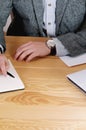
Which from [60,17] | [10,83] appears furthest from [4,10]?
A: [10,83]

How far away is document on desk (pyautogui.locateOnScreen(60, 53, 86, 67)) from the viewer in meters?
1.06

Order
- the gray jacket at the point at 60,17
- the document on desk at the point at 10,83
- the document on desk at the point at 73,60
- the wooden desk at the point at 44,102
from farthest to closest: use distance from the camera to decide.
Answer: the gray jacket at the point at 60,17 → the document on desk at the point at 73,60 → the document on desk at the point at 10,83 → the wooden desk at the point at 44,102

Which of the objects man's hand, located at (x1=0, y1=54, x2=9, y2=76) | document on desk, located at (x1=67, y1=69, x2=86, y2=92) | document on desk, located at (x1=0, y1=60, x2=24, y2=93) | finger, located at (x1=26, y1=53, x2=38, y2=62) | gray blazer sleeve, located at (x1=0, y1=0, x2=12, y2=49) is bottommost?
document on desk, located at (x1=67, y1=69, x2=86, y2=92)

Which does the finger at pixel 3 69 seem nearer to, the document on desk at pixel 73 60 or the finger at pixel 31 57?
the finger at pixel 31 57

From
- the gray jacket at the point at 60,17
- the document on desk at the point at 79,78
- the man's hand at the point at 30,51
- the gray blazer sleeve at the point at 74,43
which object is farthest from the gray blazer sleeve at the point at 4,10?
the document on desk at the point at 79,78

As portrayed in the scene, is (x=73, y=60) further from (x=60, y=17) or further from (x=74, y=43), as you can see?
(x=60, y=17)

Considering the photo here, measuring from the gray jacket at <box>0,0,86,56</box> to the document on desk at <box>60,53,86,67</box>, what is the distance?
0.04 metres

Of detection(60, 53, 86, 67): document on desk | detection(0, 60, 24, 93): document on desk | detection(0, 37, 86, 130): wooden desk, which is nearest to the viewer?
detection(0, 37, 86, 130): wooden desk

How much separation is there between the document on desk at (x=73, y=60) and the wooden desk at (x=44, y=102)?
24 millimetres

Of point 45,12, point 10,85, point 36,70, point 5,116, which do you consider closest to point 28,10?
point 45,12

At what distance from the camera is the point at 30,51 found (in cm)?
Result: 110

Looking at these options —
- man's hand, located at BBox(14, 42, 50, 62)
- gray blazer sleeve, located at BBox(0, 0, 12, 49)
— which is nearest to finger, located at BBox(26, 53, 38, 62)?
man's hand, located at BBox(14, 42, 50, 62)

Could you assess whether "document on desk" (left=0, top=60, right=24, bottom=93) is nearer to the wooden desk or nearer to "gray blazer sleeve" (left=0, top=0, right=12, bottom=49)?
the wooden desk

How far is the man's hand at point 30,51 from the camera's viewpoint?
108 cm
